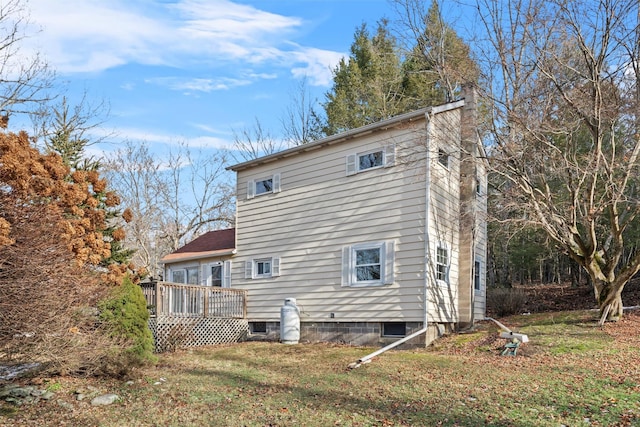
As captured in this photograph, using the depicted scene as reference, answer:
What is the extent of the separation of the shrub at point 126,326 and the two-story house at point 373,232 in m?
5.37

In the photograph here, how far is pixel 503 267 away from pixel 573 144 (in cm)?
1280

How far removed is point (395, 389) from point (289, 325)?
620 cm

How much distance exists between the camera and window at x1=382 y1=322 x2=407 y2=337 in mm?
12039

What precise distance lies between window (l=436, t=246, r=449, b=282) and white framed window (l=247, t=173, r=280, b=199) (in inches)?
206

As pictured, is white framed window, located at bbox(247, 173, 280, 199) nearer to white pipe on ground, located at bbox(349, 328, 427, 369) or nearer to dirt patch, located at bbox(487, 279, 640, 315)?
white pipe on ground, located at bbox(349, 328, 427, 369)

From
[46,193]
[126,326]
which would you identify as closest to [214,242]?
[126,326]

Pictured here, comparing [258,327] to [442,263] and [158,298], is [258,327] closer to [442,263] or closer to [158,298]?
[158,298]

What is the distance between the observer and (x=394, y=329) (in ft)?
40.1

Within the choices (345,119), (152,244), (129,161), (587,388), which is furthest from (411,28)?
(152,244)

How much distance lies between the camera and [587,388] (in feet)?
23.3

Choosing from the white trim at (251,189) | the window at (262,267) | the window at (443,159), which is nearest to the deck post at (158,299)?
the window at (262,267)

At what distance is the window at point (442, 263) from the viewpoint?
12.5 meters

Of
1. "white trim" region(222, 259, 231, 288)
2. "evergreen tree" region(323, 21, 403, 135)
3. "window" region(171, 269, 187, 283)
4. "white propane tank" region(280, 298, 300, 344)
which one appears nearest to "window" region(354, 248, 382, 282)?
"white propane tank" region(280, 298, 300, 344)

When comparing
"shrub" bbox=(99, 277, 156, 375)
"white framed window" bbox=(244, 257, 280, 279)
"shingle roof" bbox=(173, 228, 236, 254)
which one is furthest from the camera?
"shingle roof" bbox=(173, 228, 236, 254)
